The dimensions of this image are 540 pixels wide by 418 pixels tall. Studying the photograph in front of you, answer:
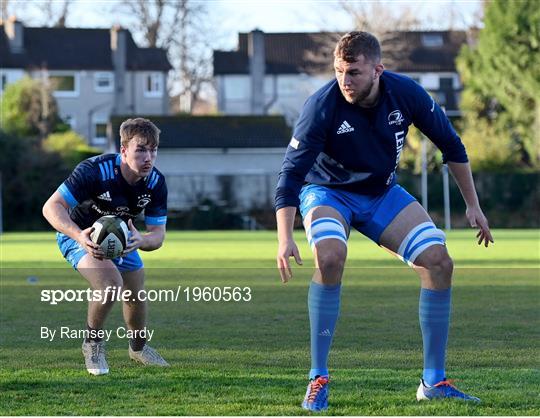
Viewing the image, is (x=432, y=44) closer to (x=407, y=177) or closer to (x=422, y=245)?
(x=407, y=177)

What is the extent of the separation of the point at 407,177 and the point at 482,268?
30314 mm

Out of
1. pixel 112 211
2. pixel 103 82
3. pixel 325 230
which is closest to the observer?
pixel 325 230

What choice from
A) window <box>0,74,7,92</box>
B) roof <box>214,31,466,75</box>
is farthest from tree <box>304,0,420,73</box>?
window <box>0,74,7,92</box>

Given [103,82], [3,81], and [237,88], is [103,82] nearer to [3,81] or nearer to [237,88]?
[3,81]

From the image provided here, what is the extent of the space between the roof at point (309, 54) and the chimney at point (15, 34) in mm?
13037

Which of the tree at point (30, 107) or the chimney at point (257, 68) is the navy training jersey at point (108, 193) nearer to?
the tree at point (30, 107)

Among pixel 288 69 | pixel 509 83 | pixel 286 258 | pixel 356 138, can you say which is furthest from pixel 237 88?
pixel 286 258

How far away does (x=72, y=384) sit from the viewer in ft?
26.0

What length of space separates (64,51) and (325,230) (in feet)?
248

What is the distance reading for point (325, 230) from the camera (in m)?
7.07

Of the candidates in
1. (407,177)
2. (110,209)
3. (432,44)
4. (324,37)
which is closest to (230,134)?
(407,177)

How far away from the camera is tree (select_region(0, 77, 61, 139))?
214 ft

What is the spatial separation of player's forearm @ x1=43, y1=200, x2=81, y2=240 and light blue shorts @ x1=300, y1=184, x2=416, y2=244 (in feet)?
5.73

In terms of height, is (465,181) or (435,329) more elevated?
(465,181)
